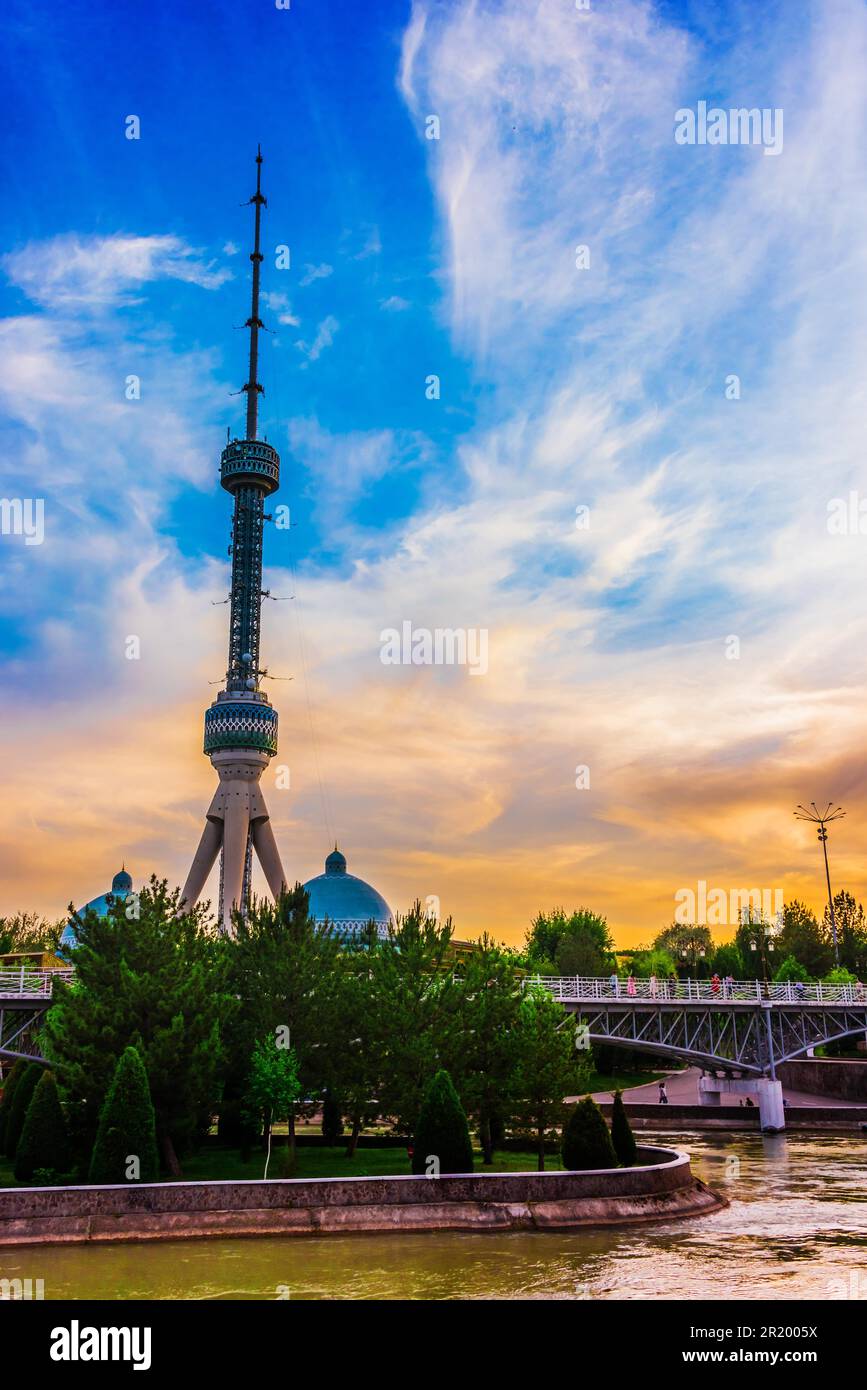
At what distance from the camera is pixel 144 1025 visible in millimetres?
37562

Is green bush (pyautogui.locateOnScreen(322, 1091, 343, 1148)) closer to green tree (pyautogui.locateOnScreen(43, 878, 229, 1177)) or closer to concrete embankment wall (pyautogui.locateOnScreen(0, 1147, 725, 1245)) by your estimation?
green tree (pyautogui.locateOnScreen(43, 878, 229, 1177))

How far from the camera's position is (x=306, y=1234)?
32.1 meters

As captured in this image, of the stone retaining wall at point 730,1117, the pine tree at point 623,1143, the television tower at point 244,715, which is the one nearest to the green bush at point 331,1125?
the pine tree at point 623,1143

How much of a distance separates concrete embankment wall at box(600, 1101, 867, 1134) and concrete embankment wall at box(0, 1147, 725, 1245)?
4023 cm

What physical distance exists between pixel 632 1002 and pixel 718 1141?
9.86m

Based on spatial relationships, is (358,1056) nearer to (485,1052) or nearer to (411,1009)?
(411,1009)

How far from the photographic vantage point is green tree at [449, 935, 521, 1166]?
A: 136ft

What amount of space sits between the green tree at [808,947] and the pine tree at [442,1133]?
9400 cm

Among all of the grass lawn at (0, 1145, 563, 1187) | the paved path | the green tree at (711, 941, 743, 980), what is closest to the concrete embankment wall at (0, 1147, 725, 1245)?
the grass lawn at (0, 1145, 563, 1187)

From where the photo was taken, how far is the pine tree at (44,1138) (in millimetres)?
36062

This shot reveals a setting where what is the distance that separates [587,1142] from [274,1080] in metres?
10.8
